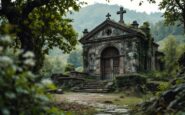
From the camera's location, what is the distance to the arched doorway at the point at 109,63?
32.0 m

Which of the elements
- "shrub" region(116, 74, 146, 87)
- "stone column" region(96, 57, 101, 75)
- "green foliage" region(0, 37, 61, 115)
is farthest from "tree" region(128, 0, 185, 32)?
"green foliage" region(0, 37, 61, 115)

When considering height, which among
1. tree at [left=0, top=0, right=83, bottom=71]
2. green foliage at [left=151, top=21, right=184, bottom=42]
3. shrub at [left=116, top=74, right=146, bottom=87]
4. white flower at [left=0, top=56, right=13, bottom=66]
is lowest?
shrub at [left=116, top=74, right=146, bottom=87]

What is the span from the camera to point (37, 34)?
16281mm

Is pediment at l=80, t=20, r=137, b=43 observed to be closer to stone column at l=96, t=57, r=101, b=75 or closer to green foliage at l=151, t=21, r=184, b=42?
stone column at l=96, t=57, r=101, b=75

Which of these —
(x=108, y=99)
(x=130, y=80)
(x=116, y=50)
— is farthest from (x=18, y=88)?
(x=116, y=50)

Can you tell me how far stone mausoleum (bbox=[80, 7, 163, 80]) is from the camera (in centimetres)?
3072

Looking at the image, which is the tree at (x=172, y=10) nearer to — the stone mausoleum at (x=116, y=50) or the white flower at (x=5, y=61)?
the stone mausoleum at (x=116, y=50)

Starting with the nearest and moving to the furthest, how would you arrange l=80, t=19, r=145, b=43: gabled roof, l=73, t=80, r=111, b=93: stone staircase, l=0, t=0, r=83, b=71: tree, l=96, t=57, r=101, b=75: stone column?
l=0, t=0, r=83, b=71: tree
l=73, t=80, r=111, b=93: stone staircase
l=80, t=19, r=145, b=43: gabled roof
l=96, t=57, r=101, b=75: stone column

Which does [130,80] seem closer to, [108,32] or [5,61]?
[108,32]

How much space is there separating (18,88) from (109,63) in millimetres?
29889

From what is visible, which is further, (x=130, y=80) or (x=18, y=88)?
(x=130, y=80)

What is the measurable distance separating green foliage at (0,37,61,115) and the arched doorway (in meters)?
28.9

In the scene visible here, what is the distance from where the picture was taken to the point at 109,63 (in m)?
32.6

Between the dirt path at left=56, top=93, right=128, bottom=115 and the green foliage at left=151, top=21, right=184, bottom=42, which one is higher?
the green foliage at left=151, top=21, right=184, bottom=42
